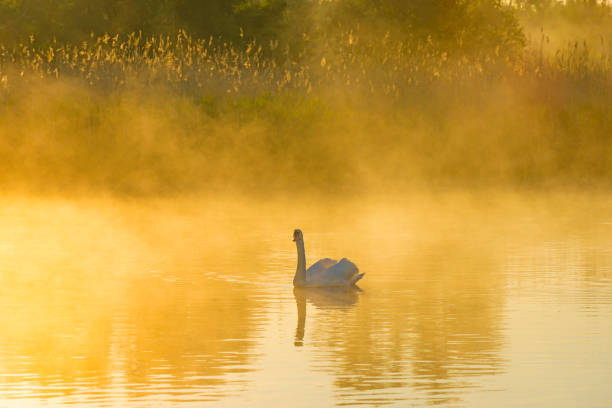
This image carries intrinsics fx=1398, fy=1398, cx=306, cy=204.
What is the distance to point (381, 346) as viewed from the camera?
10148 millimetres

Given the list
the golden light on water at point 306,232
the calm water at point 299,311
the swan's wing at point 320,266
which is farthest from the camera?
the swan's wing at point 320,266

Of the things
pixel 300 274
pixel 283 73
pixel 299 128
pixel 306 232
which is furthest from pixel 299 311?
pixel 283 73

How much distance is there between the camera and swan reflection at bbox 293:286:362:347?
1260 centimetres

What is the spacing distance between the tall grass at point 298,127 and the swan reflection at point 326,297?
36.5ft

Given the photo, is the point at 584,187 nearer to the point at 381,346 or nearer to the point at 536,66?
the point at 536,66

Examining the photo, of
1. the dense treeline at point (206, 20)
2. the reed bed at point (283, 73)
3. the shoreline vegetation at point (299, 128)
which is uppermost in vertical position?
the dense treeline at point (206, 20)

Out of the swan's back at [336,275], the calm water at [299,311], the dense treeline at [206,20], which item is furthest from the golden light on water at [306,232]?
the dense treeline at [206,20]

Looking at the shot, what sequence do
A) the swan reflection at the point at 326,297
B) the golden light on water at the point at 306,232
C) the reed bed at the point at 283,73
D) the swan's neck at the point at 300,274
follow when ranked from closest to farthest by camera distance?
the golden light on water at the point at 306,232 < the swan reflection at the point at 326,297 < the swan's neck at the point at 300,274 < the reed bed at the point at 283,73

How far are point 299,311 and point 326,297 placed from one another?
1.12 meters

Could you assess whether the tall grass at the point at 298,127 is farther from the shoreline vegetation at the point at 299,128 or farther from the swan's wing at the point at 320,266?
the swan's wing at the point at 320,266

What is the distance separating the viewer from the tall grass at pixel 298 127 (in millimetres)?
24688

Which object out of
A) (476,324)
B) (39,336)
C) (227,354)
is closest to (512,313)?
(476,324)

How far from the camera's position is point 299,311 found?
482 inches

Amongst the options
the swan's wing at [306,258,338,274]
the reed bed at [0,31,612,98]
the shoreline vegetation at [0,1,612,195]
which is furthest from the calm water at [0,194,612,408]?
the reed bed at [0,31,612,98]
